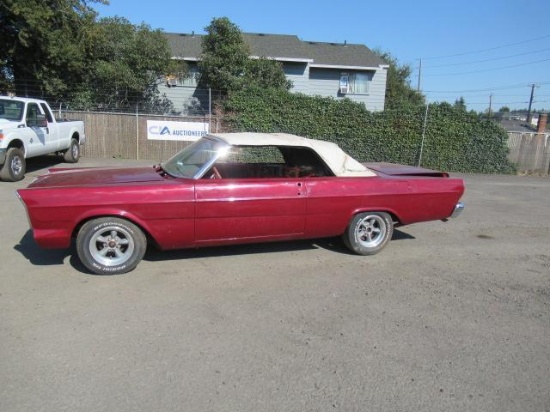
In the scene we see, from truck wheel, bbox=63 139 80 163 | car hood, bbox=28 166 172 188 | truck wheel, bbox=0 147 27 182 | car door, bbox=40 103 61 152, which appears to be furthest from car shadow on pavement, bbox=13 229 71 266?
truck wheel, bbox=63 139 80 163

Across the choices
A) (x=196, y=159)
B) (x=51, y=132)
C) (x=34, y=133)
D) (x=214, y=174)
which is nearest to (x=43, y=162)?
(x=51, y=132)

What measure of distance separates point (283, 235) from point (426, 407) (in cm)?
266

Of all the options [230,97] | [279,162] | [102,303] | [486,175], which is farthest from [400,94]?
[102,303]

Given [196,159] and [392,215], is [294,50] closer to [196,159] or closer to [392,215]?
[392,215]

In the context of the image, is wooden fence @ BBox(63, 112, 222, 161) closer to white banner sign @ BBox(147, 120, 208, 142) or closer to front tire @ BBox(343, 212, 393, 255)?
white banner sign @ BBox(147, 120, 208, 142)

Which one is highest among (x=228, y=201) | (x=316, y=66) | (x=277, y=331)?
(x=316, y=66)

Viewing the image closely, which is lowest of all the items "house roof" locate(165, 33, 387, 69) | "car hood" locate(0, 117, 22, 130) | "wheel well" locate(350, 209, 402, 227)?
"wheel well" locate(350, 209, 402, 227)

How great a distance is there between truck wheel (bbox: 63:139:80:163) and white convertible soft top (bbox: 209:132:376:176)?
30.4 feet

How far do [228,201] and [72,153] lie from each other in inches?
398

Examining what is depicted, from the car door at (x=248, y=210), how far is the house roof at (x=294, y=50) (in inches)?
779

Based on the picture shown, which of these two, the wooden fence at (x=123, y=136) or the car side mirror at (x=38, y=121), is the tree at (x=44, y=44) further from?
the car side mirror at (x=38, y=121)

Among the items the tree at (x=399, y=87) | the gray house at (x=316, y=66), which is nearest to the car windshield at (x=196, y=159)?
the gray house at (x=316, y=66)

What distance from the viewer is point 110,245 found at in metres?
4.52

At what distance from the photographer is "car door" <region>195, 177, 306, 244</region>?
4664mm
